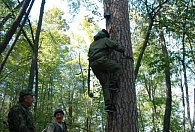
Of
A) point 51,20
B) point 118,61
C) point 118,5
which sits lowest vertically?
point 118,61

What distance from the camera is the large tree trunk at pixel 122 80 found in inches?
142

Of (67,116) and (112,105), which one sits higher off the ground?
(112,105)

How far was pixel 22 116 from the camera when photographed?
12.7 feet

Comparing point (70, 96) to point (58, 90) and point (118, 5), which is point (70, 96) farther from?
point (118, 5)

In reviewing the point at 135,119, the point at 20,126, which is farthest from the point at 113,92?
the point at 20,126

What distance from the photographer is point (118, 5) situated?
455 cm

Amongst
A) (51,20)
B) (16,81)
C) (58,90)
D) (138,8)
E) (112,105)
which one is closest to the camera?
(112,105)

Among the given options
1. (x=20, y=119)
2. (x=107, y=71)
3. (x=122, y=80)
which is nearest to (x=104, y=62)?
(x=107, y=71)

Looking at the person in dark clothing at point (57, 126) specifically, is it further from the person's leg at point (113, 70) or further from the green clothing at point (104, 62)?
the person's leg at point (113, 70)

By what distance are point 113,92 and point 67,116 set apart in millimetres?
22135

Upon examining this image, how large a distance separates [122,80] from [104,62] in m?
0.42

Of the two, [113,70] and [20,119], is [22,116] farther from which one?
[113,70]

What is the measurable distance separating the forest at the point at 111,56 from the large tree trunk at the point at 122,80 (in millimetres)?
15

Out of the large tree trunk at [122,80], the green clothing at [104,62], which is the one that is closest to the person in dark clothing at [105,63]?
the green clothing at [104,62]
